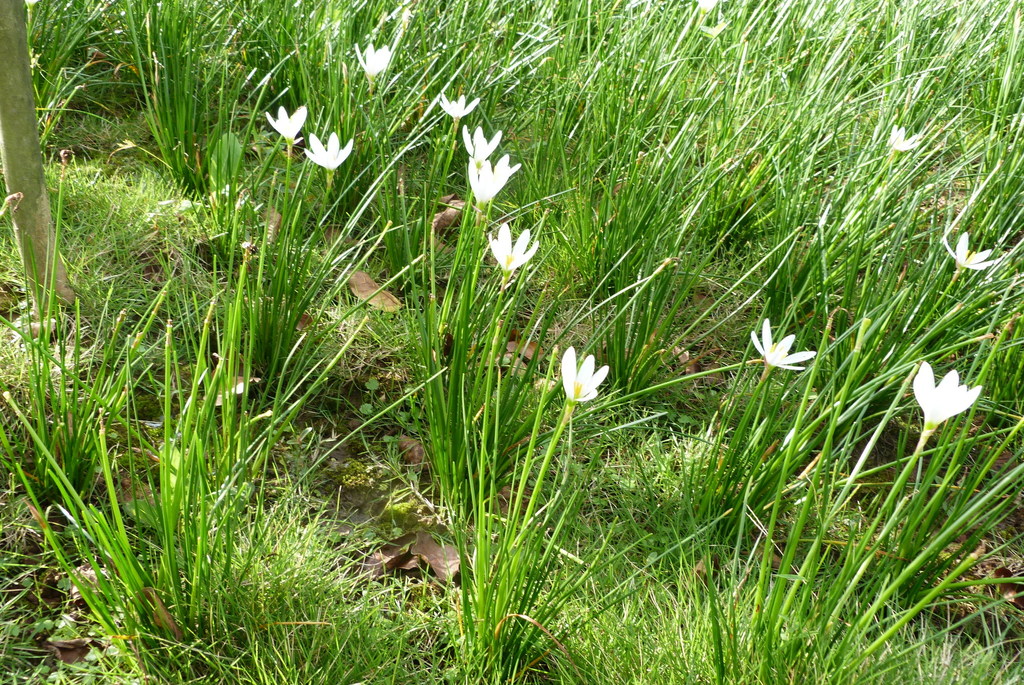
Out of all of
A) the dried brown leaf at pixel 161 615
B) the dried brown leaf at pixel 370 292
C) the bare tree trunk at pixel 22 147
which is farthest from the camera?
the dried brown leaf at pixel 370 292

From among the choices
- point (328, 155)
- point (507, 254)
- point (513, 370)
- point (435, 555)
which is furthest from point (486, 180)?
point (435, 555)

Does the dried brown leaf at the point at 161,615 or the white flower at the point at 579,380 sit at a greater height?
the white flower at the point at 579,380

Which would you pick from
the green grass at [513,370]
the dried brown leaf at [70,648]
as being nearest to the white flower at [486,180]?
the green grass at [513,370]

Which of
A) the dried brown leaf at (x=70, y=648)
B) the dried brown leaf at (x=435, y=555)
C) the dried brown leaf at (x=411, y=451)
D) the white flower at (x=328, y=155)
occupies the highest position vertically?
the white flower at (x=328, y=155)

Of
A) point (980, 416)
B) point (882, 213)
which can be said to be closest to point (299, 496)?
point (882, 213)

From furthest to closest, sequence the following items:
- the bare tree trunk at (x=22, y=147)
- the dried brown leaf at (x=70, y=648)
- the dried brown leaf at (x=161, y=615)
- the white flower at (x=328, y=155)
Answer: the white flower at (x=328, y=155), the bare tree trunk at (x=22, y=147), the dried brown leaf at (x=70, y=648), the dried brown leaf at (x=161, y=615)

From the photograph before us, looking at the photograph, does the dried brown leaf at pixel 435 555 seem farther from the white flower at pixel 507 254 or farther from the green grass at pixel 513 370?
the white flower at pixel 507 254

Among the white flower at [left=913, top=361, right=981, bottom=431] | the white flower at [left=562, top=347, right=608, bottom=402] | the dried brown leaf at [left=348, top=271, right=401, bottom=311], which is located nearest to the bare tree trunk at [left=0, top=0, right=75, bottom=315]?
the dried brown leaf at [left=348, top=271, right=401, bottom=311]
